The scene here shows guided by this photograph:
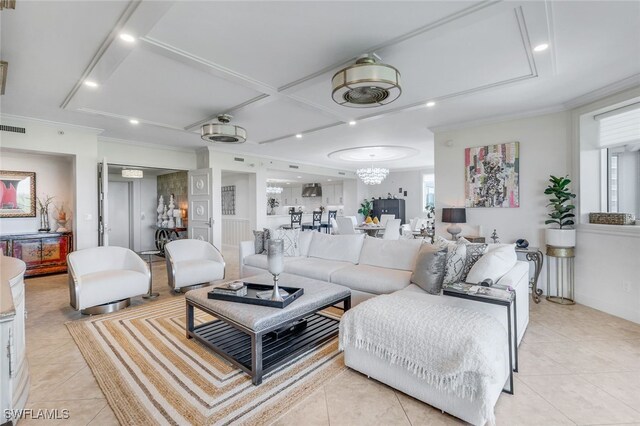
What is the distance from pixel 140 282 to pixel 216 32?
9.78ft

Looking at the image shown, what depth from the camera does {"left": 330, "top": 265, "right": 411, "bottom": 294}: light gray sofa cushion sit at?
3096 millimetres

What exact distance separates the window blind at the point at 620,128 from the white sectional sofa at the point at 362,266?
2.10 meters

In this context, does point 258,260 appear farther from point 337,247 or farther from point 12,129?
point 12,129

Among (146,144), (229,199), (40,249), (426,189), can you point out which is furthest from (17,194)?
(426,189)

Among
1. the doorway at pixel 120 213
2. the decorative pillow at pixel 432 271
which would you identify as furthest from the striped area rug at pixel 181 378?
the doorway at pixel 120 213

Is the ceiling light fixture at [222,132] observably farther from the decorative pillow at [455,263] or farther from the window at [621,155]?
the window at [621,155]

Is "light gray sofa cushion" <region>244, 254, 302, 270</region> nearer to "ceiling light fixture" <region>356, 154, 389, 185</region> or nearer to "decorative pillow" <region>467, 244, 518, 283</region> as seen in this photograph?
"decorative pillow" <region>467, 244, 518, 283</region>

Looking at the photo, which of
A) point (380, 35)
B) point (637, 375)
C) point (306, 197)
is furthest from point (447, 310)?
point (306, 197)

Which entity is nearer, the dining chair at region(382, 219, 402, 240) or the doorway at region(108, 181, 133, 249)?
the dining chair at region(382, 219, 402, 240)

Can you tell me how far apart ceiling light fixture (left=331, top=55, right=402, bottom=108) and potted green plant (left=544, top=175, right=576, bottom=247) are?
2740 mm

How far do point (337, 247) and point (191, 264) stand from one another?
82.9 inches

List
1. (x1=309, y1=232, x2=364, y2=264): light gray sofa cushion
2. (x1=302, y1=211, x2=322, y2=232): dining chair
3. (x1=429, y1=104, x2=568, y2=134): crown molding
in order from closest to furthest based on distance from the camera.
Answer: (x1=429, y1=104, x2=568, y2=134): crown molding < (x1=309, y1=232, x2=364, y2=264): light gray sofa cushion < (x1=302, y1=211, x2=322, y2=232): dining chair

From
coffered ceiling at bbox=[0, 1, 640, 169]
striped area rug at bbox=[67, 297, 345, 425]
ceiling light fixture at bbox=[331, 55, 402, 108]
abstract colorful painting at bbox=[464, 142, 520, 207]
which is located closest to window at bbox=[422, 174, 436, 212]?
abstract colorful painting at bbox=[464, 142, 520, 207]

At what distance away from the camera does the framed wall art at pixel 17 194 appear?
5.16 metres
